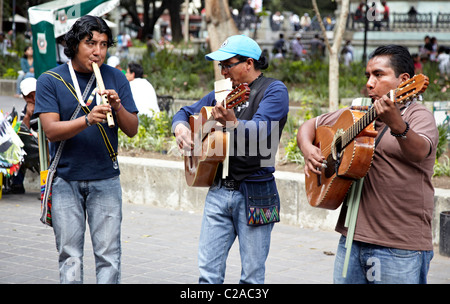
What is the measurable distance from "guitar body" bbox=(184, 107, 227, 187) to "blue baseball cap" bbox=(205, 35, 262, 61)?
321 mm

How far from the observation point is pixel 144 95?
372 inches

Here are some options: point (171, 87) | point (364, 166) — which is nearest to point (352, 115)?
point (364, 166)

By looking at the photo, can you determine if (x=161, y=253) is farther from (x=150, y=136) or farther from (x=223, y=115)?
(x=150, y=136)

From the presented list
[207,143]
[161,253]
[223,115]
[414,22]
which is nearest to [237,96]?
[223,115]

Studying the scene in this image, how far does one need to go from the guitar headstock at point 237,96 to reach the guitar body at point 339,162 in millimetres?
519

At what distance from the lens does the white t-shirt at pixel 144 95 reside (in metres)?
9.21

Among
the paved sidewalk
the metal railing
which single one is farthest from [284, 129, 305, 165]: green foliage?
the metal railing

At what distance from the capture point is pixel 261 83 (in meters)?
3.87

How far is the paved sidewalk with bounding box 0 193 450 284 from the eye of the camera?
5411mm

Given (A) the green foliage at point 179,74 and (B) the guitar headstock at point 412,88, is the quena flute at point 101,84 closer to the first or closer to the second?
(B) the guitar headstock at point 412,88

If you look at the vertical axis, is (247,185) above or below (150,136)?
above

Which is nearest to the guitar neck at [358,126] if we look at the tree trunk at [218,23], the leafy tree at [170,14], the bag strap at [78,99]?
the bag strap at [78,99]

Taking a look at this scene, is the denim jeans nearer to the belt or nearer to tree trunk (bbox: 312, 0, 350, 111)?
the belt

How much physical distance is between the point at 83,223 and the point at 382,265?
1.82 metres
